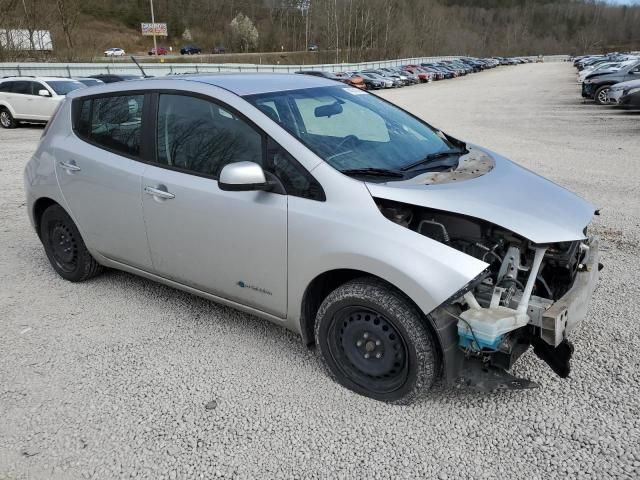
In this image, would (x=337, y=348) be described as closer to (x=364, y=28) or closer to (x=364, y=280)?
(x=364, y=280)

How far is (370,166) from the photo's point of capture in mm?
3111

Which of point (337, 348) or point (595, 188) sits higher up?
point (337, 348)

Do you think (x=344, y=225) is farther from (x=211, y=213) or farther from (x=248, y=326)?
(x=248, y=326)

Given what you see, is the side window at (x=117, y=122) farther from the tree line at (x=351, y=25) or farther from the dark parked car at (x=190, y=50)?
the dark parked car at (x=190, y=50)

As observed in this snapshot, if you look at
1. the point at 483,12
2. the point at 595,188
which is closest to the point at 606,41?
the point at 483,12

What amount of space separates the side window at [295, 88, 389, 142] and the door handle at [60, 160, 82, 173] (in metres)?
1.84

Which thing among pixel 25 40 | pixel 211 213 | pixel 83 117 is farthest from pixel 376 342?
pixel 25 40

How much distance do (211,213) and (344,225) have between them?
36.7 inches

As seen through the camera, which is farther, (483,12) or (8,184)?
(483,12)

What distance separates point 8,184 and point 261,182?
24.7ft

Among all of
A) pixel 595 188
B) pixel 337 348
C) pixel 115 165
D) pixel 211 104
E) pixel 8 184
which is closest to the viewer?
pixel 337 348

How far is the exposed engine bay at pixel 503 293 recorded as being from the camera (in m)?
2.56

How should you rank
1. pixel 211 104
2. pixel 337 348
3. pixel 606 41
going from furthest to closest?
1. pixel 606 41
2. pixel 211 104
3. pixel 337 348

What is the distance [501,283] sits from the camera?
2773 mm
